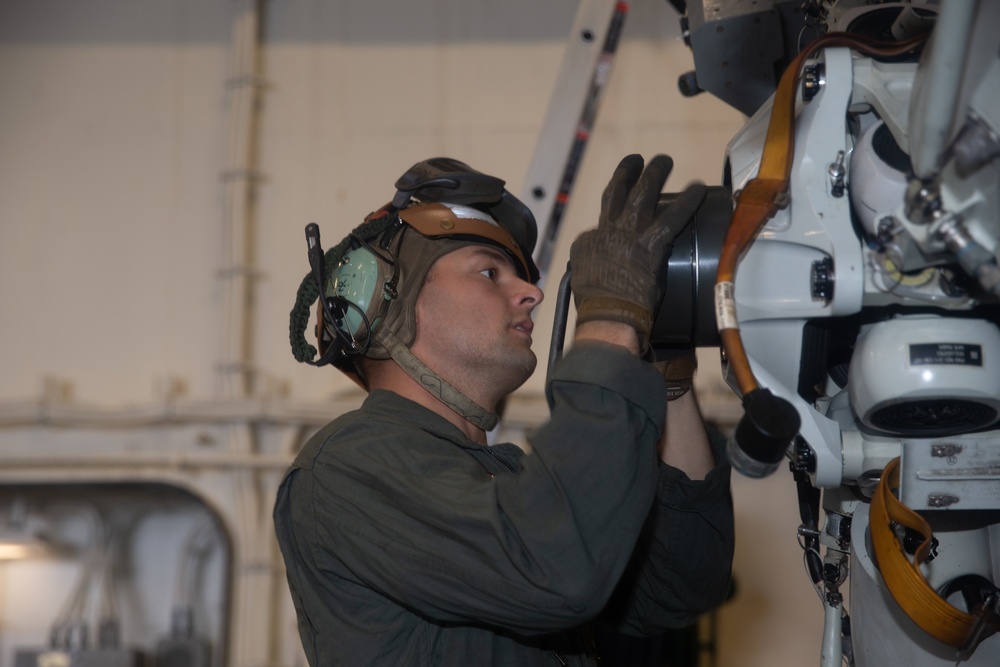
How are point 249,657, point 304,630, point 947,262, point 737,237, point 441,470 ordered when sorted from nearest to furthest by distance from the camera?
point 947,262 → point 737,237 → point 441,470 → point 304,630 → point 249,657

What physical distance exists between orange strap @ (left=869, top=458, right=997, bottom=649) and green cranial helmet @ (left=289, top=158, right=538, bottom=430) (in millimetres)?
649

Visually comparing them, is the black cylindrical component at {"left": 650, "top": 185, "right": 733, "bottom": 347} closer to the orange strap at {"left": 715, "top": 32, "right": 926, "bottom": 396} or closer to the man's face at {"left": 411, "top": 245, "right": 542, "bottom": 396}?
the orange strap at {"left": 715, "top": 32, "right": 926, "bottom": 396}

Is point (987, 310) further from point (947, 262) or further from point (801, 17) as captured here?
point (801, 17)

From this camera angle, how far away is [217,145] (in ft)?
12.0

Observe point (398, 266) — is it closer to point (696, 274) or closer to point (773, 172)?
point (696, 274)

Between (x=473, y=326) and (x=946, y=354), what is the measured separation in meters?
0.74

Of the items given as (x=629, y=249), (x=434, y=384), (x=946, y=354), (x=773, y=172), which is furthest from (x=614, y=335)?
(x=434, y=384)

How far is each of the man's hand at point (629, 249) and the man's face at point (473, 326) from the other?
1.09 ft

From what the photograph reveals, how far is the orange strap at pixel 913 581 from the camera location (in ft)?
3.77

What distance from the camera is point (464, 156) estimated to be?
358 centimetres

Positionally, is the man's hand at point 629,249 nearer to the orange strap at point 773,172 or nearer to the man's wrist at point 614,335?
the man's wrist at point 614,335

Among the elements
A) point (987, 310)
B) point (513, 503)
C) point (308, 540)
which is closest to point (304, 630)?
point (308, 540)

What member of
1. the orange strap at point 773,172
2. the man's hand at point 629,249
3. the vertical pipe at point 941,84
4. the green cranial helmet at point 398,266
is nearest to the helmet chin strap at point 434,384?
the green cranial helmet at point 398,266

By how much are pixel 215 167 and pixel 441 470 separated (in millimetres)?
2670
